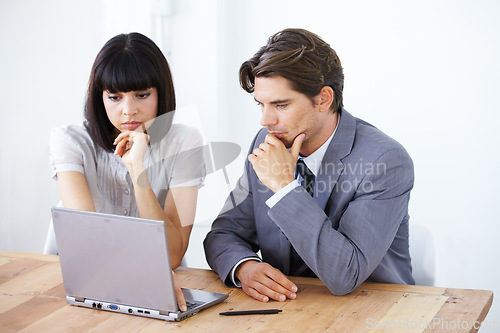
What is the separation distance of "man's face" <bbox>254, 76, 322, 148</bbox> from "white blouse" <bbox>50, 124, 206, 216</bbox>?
42cm

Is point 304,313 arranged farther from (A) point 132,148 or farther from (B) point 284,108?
(A) point 132,148

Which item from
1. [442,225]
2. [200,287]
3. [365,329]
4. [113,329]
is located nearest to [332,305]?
[365,329]

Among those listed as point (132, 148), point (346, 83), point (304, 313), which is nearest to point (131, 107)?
point (132, 148)

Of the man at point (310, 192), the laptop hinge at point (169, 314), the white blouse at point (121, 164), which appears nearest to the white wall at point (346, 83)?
the white blouse at point (121, 164)

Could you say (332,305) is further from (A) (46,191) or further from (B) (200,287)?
(A) (46,191)

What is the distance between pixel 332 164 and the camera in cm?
164

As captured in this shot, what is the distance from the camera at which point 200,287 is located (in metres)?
1.57

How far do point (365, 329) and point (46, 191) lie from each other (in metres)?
2.40

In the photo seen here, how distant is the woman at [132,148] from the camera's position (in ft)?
6.15

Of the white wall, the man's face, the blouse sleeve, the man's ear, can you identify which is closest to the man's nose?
the man's face

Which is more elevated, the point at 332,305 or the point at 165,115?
the point at 165,115

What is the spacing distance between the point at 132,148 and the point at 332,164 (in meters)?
0.67

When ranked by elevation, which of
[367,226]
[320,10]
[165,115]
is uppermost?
[320,10]

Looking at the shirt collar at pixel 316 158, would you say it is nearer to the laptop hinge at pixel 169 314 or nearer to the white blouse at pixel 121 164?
the white blouse at pixel 121 164
